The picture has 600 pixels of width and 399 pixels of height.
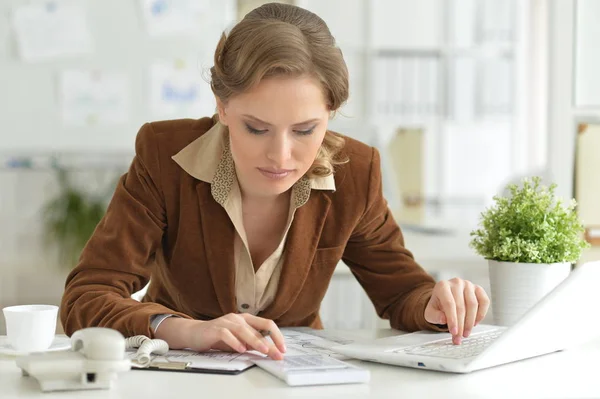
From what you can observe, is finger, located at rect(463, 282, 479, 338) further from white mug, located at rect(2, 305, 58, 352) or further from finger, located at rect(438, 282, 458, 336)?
white mug, located at rect(2, 305, 58, 352)

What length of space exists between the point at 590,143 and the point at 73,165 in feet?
8.89

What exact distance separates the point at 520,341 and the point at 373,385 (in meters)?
0.26

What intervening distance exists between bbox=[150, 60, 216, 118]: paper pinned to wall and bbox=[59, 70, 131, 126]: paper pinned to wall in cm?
14

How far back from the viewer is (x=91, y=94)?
415 centimetres

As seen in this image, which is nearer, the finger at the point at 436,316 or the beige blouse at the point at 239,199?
the finger at the point at 436,316

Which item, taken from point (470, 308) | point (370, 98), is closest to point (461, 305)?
point (470, 308)

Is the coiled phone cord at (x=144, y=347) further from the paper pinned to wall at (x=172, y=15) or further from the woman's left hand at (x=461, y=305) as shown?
the paper pinned to wall at (x=172, y=15)

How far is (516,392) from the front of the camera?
40.9 inches

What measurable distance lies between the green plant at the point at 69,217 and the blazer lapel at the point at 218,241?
266 cm

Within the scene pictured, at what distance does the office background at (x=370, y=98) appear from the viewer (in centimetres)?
260

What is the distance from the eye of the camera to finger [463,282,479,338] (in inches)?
51.8

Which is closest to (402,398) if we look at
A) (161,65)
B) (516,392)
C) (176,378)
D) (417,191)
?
(516,392)

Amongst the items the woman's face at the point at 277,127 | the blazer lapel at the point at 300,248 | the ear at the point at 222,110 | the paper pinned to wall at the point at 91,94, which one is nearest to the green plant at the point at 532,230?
the blazer lapel at the point at 300,248

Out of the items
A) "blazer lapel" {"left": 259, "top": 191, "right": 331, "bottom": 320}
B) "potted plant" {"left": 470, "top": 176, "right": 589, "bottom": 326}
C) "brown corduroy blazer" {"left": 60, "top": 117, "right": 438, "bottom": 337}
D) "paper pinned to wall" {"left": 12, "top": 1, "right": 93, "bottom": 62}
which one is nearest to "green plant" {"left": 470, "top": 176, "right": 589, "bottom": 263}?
"potted plant" {"left": 470, "top": 176, "right": 589, "bottom": 326}
